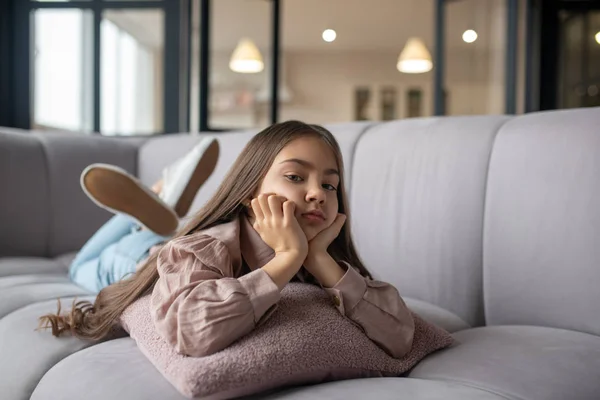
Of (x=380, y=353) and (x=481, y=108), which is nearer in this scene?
(x=380, y=353)

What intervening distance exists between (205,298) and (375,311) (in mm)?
267

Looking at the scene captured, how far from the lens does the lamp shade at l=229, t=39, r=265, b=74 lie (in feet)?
17.4

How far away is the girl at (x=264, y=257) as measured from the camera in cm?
88

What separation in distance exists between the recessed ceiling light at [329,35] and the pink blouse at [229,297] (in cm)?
710

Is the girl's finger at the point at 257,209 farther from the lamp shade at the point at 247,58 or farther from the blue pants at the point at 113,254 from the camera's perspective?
the lamp shade at the point at 247,58

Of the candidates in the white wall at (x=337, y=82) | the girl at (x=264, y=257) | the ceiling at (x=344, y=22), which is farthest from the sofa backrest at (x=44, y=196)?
the white wall at (x=337, y=82)

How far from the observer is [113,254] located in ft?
5.65

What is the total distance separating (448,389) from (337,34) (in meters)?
7.47

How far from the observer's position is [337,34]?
800 centimetres

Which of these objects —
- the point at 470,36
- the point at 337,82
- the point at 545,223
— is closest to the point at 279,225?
the point at 545,223

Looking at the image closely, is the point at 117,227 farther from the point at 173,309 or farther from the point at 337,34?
the point at 337,34

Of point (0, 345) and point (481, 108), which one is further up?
point (481, 108)

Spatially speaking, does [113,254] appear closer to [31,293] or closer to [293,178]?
[31,293]

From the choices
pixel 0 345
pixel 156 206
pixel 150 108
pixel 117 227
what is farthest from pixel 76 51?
pixel 0 345
